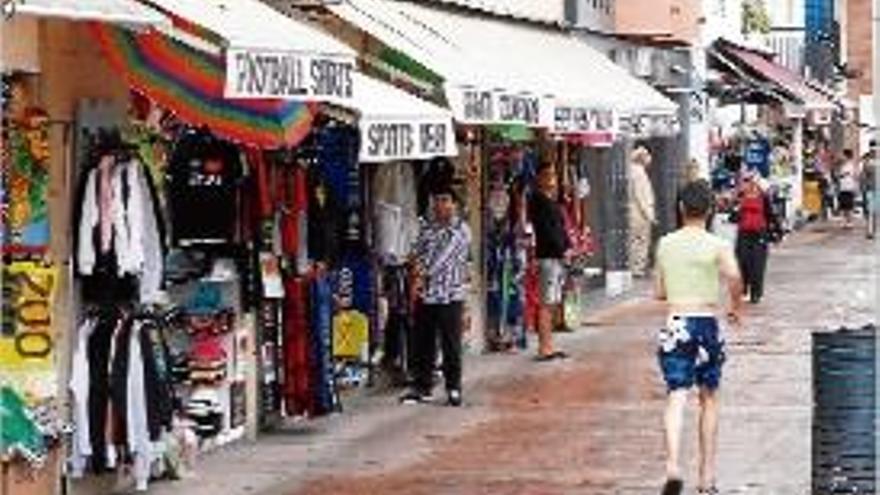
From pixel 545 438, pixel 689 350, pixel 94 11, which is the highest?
pixel 94 11

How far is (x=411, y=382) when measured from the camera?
58.3 ft

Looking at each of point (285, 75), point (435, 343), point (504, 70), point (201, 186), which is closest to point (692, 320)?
point (285, 75)

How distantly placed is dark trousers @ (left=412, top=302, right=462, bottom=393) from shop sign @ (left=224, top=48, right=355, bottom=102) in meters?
4.64

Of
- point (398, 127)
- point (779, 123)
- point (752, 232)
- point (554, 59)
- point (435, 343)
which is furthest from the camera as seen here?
point (779, 123)

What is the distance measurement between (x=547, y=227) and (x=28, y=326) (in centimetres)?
964

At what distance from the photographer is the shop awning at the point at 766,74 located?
41.3 metres

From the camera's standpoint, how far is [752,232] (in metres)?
27.0

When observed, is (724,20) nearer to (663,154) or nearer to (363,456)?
(663,154)

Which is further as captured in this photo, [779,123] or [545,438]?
[779,123]

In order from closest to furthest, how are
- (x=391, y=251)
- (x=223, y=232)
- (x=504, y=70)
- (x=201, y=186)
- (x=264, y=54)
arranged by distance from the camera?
(x=264, y=54), (x=201, y=186), (x=223, y=232), (x=391, y=251), (x=504, y=70)

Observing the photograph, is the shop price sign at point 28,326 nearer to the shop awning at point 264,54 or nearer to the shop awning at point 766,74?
the shop awning at point 264,54

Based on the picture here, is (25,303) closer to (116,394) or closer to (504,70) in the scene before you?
(116,394)

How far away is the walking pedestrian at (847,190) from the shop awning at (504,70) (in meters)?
26.0

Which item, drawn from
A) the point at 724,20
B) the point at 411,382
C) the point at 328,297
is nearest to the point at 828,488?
the point at 328,297
